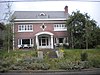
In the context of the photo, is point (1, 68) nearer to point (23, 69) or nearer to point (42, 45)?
point (23, 69)

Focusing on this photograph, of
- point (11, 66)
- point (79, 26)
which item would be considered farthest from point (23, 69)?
point (79, 26)

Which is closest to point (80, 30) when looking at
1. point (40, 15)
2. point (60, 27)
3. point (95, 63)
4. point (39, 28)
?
point (60, 27)

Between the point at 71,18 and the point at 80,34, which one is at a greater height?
the point at 71,18

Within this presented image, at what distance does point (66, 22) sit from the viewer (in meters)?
20.7

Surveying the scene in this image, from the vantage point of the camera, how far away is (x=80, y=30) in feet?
66.0

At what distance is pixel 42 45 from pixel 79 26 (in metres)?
4.28

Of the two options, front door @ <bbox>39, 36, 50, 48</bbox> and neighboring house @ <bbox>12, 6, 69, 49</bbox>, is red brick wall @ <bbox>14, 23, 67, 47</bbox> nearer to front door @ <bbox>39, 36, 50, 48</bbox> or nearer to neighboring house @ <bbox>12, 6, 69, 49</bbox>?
neighboring house @ <bbox>12, 6, 69, 49</bbox>

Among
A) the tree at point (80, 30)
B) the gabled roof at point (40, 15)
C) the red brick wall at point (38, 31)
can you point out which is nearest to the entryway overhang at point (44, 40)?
the red brick wall at point (38, 31)

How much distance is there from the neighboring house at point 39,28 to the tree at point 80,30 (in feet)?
4.48

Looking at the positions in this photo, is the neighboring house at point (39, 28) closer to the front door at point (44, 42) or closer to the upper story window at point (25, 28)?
the upper story window at point (25, 28)

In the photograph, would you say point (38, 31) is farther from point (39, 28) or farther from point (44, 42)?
point (44, 42)

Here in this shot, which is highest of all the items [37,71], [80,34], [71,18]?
[71,18]

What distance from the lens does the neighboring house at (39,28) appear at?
2162 cm

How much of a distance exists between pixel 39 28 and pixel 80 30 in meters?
4.01
